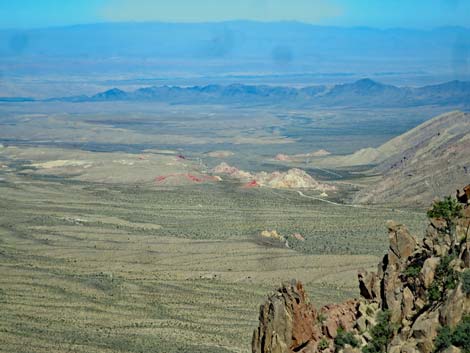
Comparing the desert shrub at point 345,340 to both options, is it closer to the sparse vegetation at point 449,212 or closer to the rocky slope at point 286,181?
the sparse vegetation at point 449,212

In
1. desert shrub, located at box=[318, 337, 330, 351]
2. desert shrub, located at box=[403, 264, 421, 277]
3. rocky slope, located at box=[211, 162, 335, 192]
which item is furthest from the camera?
rocky slope, located at box=[211, 162, 335, 192]

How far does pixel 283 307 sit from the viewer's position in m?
25.1

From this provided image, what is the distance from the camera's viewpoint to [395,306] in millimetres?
23531

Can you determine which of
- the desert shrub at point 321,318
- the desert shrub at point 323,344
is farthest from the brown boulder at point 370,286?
the desert shrub at point 323,344

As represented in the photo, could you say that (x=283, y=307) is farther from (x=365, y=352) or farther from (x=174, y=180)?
(x=174, y=180)

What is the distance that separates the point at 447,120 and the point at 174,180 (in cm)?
3666

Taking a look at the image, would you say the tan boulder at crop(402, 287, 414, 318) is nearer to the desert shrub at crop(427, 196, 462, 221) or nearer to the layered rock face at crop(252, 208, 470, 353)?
the layered rock face at crop(252, 208, 470, 353)

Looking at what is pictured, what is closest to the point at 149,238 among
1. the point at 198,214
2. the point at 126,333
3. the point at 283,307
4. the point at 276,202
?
the point at 198,214

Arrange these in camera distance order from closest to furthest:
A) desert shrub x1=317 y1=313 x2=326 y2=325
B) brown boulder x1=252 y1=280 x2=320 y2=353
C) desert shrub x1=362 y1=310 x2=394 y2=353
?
desert shrub x1=362 y1=310 x2=394 y2=353
brown boulder x1=252 y1=280 x2=320 y2=353
desert shrub x1=317 y1=313 x2=326 y2=325

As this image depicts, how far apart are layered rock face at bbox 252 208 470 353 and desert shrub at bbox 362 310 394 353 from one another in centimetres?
3

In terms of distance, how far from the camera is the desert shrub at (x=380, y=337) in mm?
22219

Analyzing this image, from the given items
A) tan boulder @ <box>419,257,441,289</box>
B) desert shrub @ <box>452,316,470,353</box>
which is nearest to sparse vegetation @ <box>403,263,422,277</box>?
tan boulder @ <box>419,257,441,289</box>

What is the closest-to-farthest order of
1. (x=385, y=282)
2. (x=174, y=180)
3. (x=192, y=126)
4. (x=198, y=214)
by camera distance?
1. (x=385, y=282)
2. (x=198, y=214)
3. (x=174, y=180)
4. (x=192, y=126)

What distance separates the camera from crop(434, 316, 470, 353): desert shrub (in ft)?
65.4
